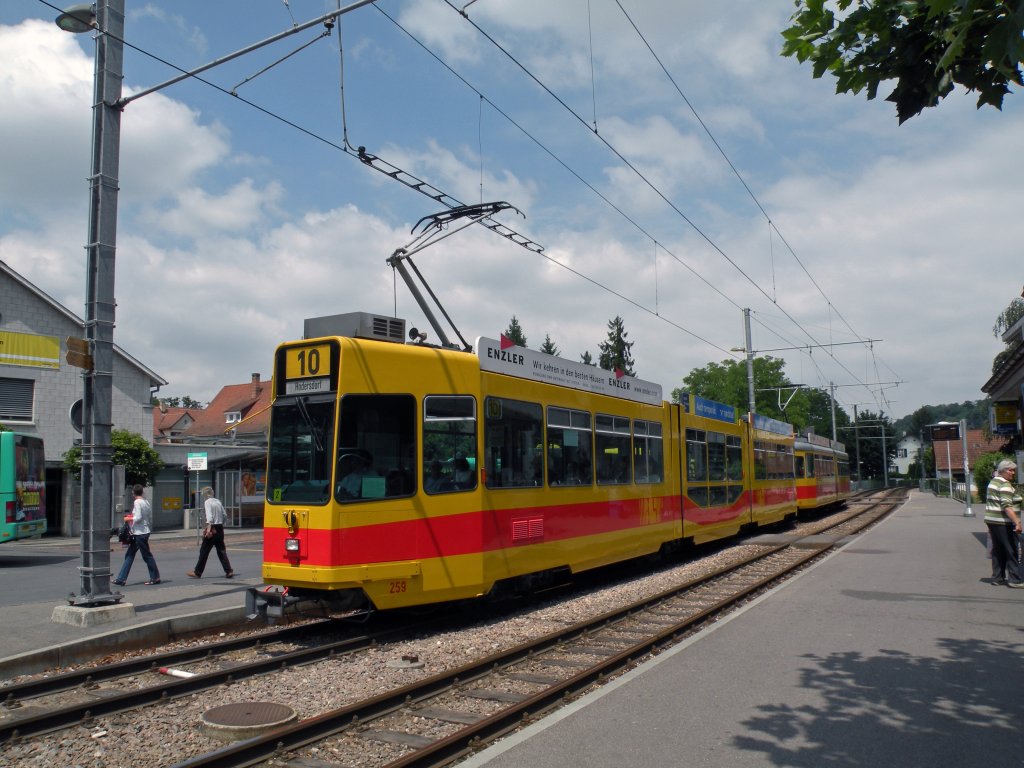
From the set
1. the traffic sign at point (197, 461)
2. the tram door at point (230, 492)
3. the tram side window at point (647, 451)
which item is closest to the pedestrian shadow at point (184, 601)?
the tram side window at point (647, 451)

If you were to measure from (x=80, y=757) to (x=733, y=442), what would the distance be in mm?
16106

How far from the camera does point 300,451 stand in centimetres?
884

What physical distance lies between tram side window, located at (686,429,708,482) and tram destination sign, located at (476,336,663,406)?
77.5 inches

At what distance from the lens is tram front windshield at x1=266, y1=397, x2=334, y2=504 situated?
8570 mm

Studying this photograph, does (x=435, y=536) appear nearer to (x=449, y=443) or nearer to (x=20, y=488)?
(x=449, y=443)

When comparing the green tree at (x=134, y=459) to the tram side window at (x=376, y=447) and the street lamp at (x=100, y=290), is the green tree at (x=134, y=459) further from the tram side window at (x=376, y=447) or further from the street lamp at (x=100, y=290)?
the tram side window at (x=376, y=447)

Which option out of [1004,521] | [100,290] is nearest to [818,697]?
[1004,521]

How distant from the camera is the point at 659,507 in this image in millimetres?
14477

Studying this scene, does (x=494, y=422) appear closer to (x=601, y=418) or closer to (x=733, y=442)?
(x=601, y=418)

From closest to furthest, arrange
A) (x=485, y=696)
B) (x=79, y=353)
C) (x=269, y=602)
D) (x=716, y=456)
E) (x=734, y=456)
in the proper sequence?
(x=485, y=696) < (x=269, y=602) < (x=79, y=353) < (x=716, y=456) < (x=734, y=456)

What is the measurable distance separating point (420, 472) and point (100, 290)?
4.53m

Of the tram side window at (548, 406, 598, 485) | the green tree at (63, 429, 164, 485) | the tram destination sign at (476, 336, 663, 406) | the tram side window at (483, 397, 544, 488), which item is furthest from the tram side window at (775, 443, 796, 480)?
the green tree at (63, 429, 164, 485)

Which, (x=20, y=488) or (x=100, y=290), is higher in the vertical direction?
(x=100, y=290)

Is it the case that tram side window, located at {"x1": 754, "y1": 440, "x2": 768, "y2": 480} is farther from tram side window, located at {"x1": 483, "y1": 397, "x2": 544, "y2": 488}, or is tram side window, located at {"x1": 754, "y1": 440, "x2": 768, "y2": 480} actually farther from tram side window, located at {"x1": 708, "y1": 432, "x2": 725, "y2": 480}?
tram side window, located at {"x1": 483, "y1": 397, "x2": 544, "y2": 488}
